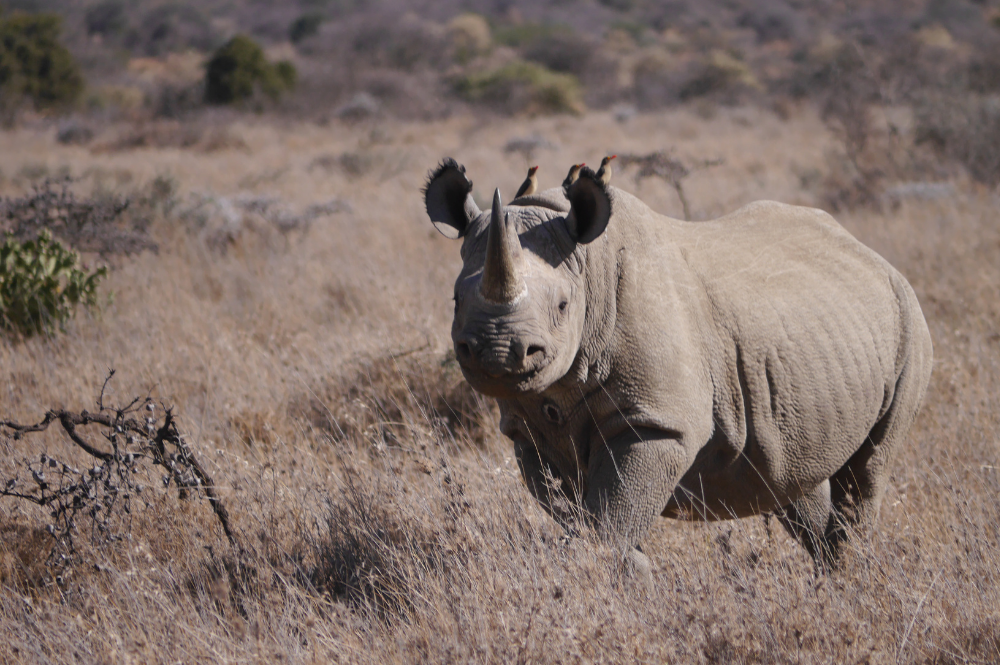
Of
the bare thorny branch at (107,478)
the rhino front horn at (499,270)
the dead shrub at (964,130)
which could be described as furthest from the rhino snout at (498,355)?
the dead shrub at (964,130)

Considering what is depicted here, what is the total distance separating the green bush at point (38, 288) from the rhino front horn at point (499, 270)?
17.6ft

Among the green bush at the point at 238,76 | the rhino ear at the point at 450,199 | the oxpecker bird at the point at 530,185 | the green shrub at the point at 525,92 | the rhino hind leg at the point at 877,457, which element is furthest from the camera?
the green bush at the point at 238,76

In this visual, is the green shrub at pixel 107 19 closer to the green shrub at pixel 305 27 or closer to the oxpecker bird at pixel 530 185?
the green shrub at pixel 305 27

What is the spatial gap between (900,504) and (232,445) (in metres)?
3.24

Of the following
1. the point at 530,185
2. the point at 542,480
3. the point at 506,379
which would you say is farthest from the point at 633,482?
the point at 530,185

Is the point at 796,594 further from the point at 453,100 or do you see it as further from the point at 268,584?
the point at 453,100

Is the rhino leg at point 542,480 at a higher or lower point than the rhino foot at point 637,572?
higher

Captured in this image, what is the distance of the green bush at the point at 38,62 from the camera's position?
2809cm

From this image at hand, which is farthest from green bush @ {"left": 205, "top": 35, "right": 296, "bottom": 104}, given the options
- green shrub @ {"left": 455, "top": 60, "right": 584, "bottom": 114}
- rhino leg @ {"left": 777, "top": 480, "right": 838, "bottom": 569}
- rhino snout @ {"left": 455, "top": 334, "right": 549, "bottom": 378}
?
rhino snout @ {"left": 455, "top": 334, "right": 549, "bottom": 378}

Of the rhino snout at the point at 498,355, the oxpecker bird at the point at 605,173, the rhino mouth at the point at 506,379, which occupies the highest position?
the oxpecker bird at the point at 605,173

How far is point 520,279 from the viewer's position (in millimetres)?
2439

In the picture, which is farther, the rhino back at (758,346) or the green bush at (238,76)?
the green bush at (238,76)

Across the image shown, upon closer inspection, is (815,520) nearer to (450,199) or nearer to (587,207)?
(587,207)

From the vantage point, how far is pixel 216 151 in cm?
2039
